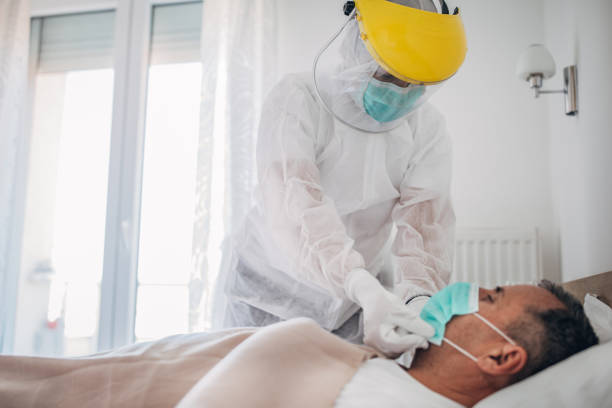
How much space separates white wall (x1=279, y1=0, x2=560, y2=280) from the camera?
2115 mm

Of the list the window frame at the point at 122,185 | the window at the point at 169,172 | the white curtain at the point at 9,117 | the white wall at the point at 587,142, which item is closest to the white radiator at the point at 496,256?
the white wall at the point at 587,142

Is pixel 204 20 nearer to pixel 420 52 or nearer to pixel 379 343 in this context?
pixel 420 52

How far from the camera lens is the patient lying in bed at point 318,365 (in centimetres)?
68

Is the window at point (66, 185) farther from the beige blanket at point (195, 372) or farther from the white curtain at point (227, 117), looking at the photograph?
the beige blanket at point (195, 372)

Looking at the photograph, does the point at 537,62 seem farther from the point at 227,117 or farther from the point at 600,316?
the point at 227,117

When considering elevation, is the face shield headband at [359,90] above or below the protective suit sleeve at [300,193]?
above

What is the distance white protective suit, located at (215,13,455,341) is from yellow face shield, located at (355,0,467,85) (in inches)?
4.4

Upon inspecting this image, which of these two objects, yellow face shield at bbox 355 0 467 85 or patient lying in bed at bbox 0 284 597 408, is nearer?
patient lying in bed at bbox 0 284 597 408

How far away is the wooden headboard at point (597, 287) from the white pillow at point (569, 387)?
8.1 inches

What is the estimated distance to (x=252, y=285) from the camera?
1308mm

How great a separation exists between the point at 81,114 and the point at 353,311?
2.15 meters

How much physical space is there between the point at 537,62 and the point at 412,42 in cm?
110

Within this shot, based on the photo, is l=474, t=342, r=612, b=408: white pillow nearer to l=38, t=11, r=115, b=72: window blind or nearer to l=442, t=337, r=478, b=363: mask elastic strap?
l=442, t=337, r=478, b=363: mask elastic strap

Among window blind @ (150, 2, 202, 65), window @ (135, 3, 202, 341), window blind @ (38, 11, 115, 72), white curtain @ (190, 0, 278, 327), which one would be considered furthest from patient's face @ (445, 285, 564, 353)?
window blind @ (38, 11, 115, 72)
